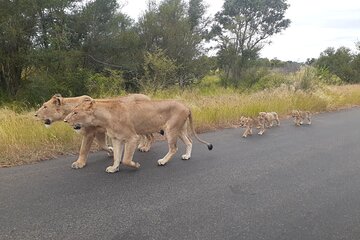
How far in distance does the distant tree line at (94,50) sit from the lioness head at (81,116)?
32.9 feet

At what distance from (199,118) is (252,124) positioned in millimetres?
1386

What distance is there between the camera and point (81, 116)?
19.2ft

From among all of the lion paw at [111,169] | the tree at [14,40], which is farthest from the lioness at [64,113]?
the tree at [14,40]

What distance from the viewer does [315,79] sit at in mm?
16109

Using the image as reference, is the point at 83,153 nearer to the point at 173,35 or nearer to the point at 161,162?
the point at 161,162

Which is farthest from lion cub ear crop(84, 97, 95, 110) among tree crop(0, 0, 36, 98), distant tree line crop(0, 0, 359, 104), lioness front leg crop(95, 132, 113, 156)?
tree crop(0, 0, 36, 98)

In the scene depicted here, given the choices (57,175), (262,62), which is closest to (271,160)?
(57,175)

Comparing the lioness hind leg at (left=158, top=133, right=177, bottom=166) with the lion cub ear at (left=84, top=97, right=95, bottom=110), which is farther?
the lioness hind leg at (left=158, top=133, right=177, bottom=166)

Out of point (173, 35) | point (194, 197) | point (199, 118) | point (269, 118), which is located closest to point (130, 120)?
point (194, 197)

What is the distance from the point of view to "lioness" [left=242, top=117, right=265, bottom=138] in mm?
8961

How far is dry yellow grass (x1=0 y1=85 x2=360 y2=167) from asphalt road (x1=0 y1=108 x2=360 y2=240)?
0.58 m

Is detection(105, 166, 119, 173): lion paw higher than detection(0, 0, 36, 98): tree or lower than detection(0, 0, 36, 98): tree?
lower

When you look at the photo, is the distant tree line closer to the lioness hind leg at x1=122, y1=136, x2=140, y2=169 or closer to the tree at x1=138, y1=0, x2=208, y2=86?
the tree at x1=138, y1=0, x2=208, y2=86

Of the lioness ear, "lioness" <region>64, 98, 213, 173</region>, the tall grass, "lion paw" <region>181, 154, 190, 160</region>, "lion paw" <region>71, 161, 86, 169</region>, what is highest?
the lioness ear
